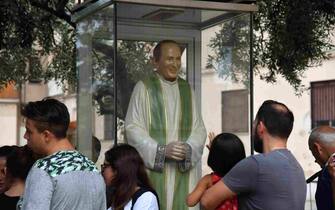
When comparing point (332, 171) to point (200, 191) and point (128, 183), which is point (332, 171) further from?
point (128, 183)

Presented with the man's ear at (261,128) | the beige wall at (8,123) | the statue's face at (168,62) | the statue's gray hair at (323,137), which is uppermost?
the statue's face at (168,62)

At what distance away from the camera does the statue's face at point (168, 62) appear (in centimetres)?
586

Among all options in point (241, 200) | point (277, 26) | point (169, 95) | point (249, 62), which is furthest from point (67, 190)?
point (277, 26)

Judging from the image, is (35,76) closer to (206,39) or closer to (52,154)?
(206,39)

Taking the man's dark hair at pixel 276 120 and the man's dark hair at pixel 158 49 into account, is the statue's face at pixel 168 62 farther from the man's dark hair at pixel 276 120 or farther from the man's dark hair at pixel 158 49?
the man's dark hair at pixel 276 120

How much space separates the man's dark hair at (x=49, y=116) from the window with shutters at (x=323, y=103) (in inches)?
555

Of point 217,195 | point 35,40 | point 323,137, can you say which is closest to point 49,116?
point 217,195

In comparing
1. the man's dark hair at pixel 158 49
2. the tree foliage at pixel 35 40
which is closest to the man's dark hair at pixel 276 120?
the man's dark hair at pixel 158 49

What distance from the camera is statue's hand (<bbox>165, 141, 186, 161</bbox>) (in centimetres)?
559

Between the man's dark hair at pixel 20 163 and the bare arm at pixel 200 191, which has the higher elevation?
the man's dark hair at pixel 20 163

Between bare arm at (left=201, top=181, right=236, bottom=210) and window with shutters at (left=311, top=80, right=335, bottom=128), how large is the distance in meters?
13.6

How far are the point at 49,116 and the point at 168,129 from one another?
2.67 meters

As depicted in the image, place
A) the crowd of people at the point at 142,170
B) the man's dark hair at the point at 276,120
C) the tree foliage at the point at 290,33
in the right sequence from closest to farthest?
the crowd of people at the point at 142,170, the man's dark hair at the point at 276,120, the tree foliage at the point at 290,33

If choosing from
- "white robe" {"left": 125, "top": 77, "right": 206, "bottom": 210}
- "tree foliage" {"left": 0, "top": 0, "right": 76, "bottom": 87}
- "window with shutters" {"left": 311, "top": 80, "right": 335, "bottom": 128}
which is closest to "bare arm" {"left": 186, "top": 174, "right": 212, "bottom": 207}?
"white robe" {"left": 125, "top": 77, "right": 206, "bottom": 210}
